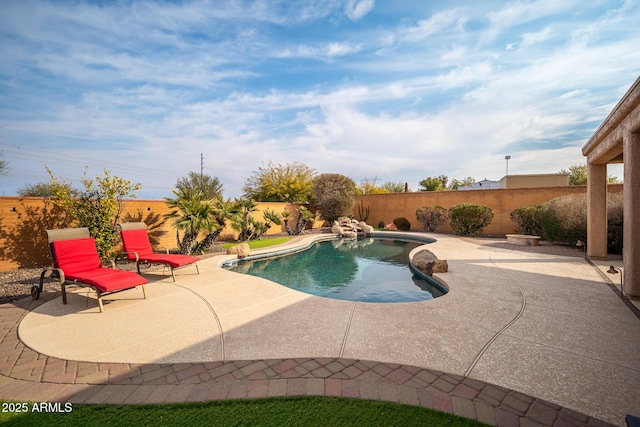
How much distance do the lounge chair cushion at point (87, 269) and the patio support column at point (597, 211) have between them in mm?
11341

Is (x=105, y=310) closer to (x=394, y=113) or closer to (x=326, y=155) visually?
(x=394, y=113)

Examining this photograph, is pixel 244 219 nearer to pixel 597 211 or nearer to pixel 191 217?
pixel 191 217

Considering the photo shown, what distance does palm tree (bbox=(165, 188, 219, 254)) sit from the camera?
352 inches

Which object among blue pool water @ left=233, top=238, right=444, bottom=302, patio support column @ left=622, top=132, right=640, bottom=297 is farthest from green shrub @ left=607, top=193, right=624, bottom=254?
blue pool water @ left=233, top=238, right=444, bottom=302

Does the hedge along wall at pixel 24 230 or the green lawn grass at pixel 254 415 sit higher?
the hedge along wall at pixel 24 230

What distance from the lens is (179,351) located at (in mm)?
3152

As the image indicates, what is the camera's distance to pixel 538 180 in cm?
2408

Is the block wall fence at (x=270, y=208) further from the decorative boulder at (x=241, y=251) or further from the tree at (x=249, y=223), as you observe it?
the decorative boulder at (x=241, y=251)

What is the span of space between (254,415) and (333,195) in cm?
1748

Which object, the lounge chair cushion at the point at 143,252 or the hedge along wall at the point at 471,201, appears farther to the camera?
the hedge along wall at the point at 471,201

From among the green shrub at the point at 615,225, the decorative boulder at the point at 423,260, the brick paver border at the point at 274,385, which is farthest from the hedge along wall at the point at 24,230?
the green shrub at the point at 615,225

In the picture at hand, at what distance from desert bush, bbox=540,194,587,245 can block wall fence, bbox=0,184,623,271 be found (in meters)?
4.34

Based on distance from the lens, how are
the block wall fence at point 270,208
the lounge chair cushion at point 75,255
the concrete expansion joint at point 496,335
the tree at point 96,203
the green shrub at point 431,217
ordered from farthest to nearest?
the green shrub at point 431,217 < the tree at point 96,203 < the block wall fence at point 270,208 < the lounge chair cushion at point 75,255 < the concrete expansion joint at point 496,335

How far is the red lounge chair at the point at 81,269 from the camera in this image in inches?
179
